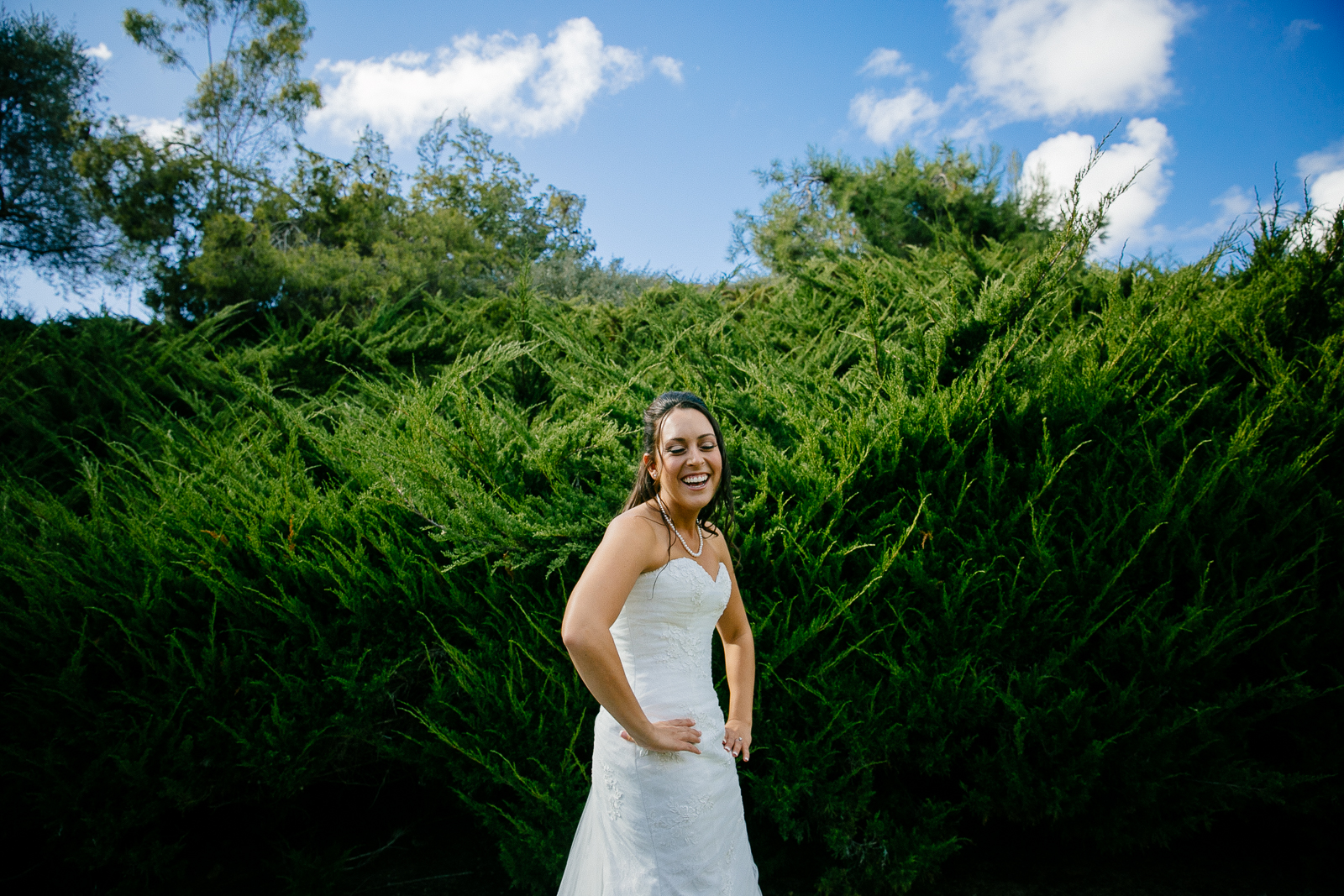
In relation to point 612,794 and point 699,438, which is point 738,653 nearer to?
point 612,794

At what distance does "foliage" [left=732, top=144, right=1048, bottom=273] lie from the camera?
30.8ft

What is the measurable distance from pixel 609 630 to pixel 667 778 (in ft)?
1.54

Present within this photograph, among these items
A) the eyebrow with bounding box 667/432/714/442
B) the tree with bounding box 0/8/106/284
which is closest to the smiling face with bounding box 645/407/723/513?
the eyebrow with bounding box 667/432/714/442

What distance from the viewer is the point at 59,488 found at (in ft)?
16.5

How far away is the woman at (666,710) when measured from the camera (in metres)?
1.68

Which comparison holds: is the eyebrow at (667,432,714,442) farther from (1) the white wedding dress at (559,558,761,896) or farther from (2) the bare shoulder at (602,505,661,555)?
(1) the white wedding dress at (559,558,761,896)

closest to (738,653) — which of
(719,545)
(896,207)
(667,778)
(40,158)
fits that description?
(719,545)

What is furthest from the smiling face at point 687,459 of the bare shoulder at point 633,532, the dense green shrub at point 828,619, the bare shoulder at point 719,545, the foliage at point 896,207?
the foliage at point 896,207

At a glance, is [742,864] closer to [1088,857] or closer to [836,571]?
[836,571]

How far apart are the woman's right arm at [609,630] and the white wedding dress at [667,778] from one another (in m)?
0.08

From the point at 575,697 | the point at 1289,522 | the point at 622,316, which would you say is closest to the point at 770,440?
the point at 575,697

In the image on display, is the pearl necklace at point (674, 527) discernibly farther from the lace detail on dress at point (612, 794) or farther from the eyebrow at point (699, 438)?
the lace detail on dress at point (612, 794)

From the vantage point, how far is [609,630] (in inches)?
62.4

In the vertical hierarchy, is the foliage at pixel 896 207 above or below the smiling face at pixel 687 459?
above
